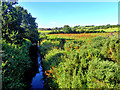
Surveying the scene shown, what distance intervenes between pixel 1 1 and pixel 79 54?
1139 cm

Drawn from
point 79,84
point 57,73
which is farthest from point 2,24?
point 79,84

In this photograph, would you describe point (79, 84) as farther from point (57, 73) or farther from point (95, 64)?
point (57, 73)

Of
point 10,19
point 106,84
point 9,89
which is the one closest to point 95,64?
point 106,84

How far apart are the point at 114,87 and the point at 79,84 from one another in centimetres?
144

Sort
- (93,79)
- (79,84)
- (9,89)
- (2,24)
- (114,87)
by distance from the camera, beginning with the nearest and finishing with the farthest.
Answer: (114,87) → (93,79) → (79,84) → (9,89) → (2,24)

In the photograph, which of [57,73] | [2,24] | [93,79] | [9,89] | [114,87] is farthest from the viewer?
[2,24]

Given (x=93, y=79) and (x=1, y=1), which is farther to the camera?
(x=1, y=1)

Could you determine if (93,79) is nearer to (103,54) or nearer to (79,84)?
(79,84)

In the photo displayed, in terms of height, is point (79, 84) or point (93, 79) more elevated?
point (93, 79)

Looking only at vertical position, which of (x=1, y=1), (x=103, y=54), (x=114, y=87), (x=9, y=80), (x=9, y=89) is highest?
(x=1, y=1)

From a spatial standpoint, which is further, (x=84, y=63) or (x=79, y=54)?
(x=79, y=54)

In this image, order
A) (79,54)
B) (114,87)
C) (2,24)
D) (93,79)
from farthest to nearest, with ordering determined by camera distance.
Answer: (2,24), (79,54), (93,79), (114,87)

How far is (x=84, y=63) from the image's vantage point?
4.51 m

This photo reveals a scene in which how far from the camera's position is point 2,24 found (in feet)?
31.2
